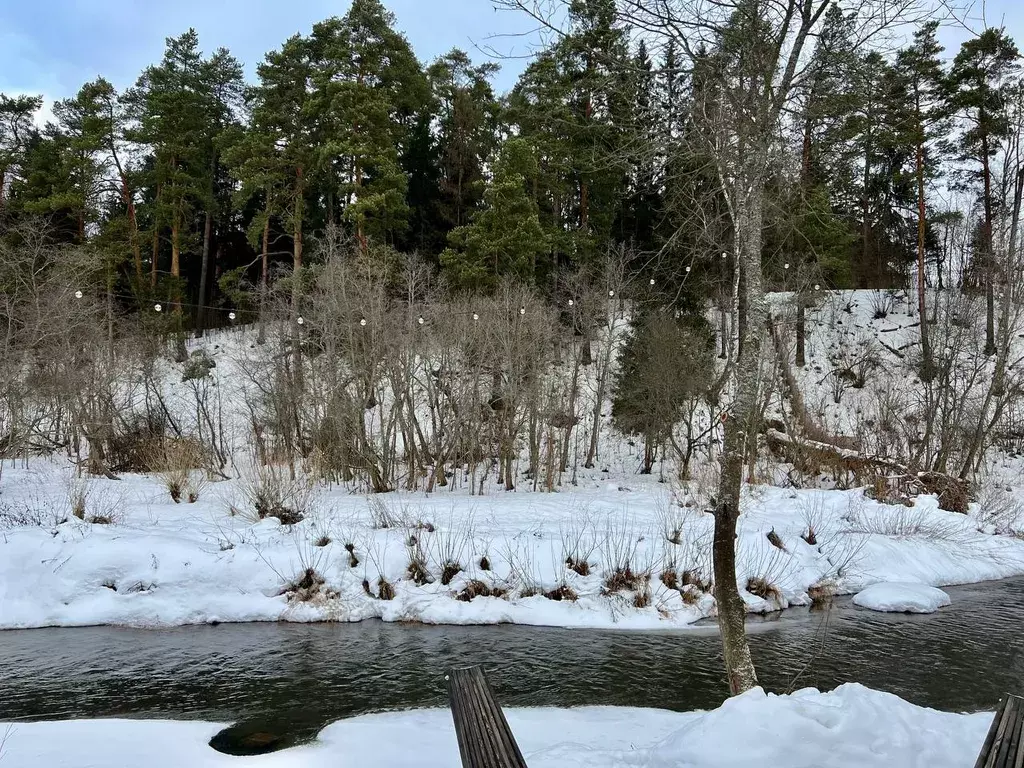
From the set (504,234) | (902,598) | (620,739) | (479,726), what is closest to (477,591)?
(620,739)

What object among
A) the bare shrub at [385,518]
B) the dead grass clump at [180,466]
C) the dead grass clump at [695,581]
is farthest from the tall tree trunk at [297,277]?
the dead grass clump at [695,581]

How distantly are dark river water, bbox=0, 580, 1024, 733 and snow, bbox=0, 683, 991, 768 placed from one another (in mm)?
630

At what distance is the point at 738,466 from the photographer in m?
5.41

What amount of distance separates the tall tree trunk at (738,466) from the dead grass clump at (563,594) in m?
5.69

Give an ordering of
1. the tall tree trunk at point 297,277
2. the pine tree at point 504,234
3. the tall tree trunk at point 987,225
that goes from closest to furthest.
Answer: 1. the tall tree trunk at point 297,277
2. the tall tree trunk at point 987,225
3. the pine tree at point 504,234

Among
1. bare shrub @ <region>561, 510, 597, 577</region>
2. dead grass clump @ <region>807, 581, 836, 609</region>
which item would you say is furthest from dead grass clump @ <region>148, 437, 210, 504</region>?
dead grass clump @ <region>807, 581, 836, 609</region>

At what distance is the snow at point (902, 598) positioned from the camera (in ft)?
35.6

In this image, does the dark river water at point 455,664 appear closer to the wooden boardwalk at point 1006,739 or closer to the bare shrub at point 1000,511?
the wooden boardwalk at point 1006,739

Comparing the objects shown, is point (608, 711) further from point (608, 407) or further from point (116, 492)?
point (608, 407)

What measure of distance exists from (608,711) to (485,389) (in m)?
14.9

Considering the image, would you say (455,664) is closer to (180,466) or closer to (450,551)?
(450,551)

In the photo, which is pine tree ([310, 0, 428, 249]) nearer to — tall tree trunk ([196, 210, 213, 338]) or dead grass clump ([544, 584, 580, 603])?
tall tree trunk ([196, 210, 213, 338])

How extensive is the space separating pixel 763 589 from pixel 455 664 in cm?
567

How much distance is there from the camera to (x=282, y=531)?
12.3m
